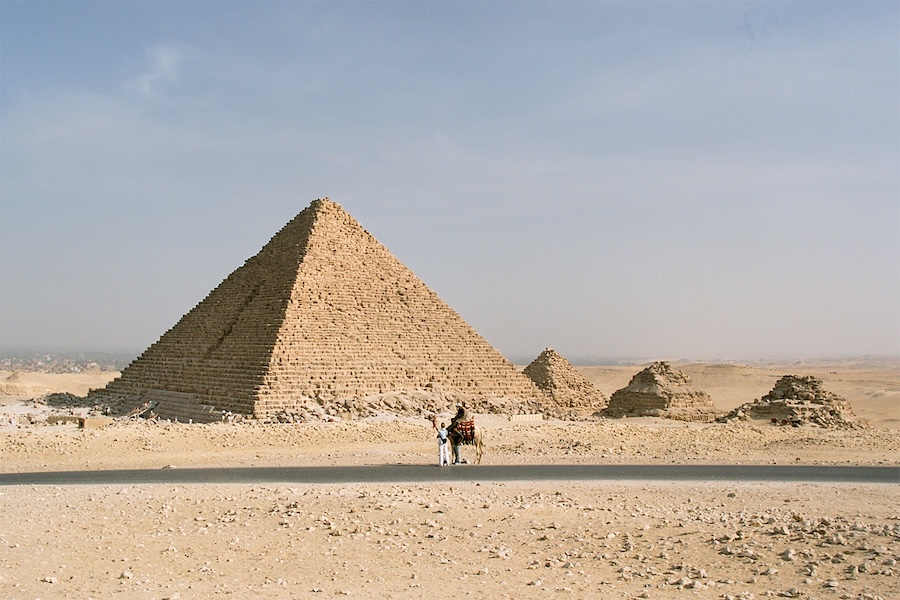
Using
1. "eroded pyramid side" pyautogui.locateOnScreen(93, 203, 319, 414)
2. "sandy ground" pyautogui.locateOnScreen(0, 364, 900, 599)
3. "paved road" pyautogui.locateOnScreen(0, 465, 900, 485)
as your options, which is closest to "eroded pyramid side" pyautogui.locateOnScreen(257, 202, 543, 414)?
"eroded pyramid side" pyautogui.locateOnScreen(93, 203, 319, 414)

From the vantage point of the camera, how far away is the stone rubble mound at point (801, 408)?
22547 mm

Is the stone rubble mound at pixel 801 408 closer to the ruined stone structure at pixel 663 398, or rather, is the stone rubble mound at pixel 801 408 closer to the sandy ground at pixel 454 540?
the ruined stone structure at pixel 663 398

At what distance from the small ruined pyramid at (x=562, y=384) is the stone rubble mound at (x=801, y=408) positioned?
1028 centimetres

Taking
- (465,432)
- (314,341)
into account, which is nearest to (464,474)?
(465,432)

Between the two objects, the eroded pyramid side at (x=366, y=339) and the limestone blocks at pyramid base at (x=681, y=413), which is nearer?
the eroded pyramid side at (x=366, y=339)

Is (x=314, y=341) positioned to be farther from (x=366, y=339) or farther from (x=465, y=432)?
(x=465, y=432)

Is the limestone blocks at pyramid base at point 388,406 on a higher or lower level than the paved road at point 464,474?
higher

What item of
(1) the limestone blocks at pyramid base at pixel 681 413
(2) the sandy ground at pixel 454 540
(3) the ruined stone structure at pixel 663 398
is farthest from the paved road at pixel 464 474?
(3) the ruined stone structure at pixel 663 398

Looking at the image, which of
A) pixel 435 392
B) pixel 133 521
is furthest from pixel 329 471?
pixel 435 392

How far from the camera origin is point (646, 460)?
46.0ft

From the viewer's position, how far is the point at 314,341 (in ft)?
82.9

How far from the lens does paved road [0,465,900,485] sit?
11.5 meters

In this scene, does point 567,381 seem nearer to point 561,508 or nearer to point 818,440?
point 818,440

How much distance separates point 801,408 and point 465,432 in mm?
13758
